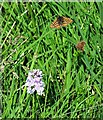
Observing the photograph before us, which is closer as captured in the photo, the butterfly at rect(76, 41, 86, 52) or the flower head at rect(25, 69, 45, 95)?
the flower head at rect(25, 69, 45, 95)

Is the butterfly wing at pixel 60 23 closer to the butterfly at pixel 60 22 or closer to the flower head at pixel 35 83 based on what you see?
the butterfly at pixel 60 22

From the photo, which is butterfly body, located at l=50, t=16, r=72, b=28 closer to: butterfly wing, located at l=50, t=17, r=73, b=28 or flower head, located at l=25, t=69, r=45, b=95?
butterfly wing, located at l=50, t=17, r=73, b=28

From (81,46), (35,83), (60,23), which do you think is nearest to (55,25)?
(60,23)

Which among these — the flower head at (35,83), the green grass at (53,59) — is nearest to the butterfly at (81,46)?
the green grass at (53,59)

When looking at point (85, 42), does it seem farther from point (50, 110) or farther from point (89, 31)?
point (50, 110)

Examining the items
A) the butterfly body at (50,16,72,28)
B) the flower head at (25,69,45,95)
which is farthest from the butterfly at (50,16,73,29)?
the flower head at (25,69,45,95)

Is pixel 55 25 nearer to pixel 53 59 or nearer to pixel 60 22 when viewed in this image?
pixel 60 22
